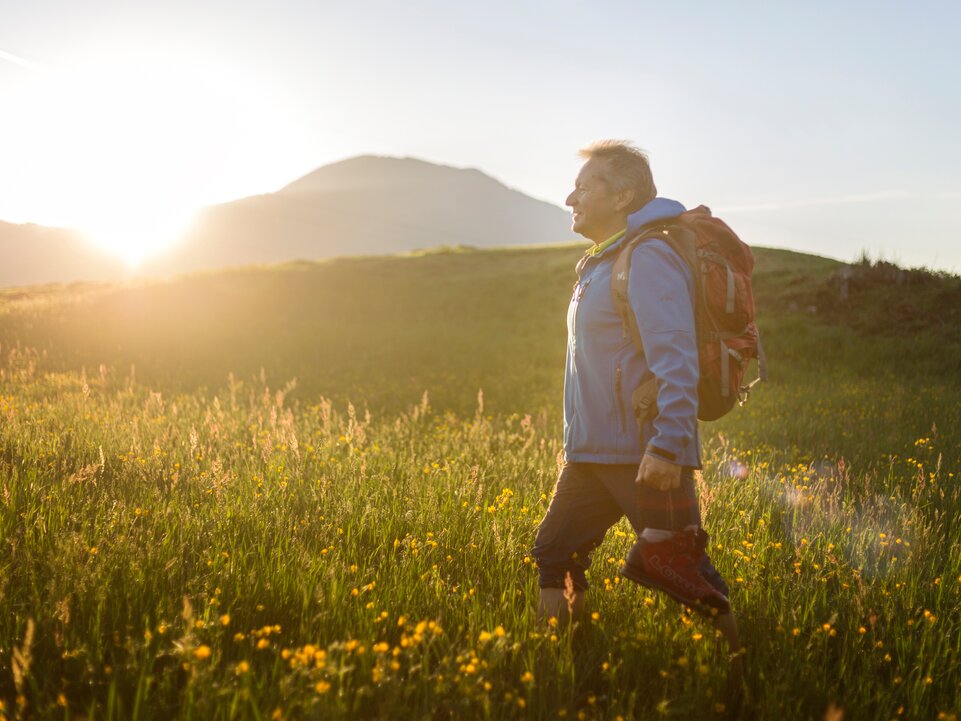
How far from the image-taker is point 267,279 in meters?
25.3

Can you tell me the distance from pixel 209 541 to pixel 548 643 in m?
1.87

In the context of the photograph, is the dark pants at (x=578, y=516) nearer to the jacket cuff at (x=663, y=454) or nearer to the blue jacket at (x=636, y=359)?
the blue jacket at (x=636, y=359)

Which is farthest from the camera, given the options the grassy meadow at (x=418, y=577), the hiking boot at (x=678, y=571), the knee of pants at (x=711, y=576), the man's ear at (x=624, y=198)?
the man's ear at (x=624, y=198)

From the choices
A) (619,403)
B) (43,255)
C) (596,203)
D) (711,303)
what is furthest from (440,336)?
(43,255)

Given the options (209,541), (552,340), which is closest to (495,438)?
(209,541)

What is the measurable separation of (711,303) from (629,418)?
1.80ft

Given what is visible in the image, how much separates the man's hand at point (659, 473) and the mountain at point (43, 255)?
128m

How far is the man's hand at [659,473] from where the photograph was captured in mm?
2195

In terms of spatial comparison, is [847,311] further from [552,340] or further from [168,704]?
[168,704]

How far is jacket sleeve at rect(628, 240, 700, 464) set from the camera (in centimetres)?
219

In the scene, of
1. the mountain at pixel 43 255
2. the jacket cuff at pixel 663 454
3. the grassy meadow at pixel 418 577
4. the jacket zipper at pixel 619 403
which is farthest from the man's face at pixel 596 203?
the mountain at pixel 43 255

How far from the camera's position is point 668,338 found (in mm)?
2221

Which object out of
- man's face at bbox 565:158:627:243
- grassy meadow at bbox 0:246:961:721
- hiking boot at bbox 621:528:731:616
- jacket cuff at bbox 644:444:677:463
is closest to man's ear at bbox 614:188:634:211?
man's face at bbox 565:158:627:243

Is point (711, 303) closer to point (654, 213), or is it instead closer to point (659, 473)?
point (654, 213)
